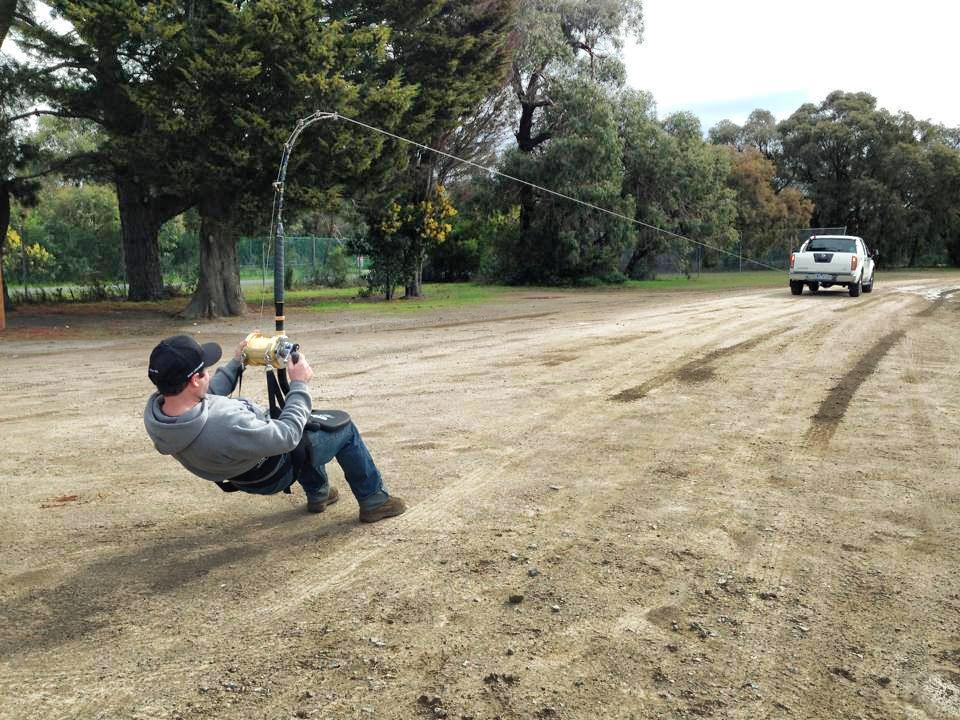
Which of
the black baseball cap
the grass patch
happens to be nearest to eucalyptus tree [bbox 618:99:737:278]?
the grass patch

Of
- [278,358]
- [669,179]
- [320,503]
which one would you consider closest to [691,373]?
[320,503]

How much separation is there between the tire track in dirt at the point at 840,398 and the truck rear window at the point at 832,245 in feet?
37.7

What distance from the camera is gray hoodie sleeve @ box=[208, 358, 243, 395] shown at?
4.43 meters

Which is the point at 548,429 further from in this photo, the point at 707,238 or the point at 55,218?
the point at 55,218

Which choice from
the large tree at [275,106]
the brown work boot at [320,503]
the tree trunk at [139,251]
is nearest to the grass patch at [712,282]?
the large tree at [275,106]

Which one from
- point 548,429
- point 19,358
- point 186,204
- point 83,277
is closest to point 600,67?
point 186,204

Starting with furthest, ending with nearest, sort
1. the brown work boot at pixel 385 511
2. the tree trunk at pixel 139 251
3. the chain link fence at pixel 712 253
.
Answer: the chain link fence at pixel 712 253
the tree trunk at pixel 139 251
the brown work boot at pixel 385 511

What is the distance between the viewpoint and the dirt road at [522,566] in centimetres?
308

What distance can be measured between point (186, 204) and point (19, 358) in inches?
403

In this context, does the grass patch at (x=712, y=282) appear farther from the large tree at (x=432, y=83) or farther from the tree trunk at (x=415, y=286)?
the large tree at (x=432, y=83)

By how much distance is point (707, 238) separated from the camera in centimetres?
3559

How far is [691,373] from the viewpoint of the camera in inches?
387

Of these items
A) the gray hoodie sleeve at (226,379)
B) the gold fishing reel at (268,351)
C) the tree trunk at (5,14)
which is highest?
the tree trunk at (5,14)

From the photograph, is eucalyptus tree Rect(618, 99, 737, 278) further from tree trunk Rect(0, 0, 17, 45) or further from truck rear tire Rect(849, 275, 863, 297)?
tree trunk Rect(0, 0, 17, 45)
